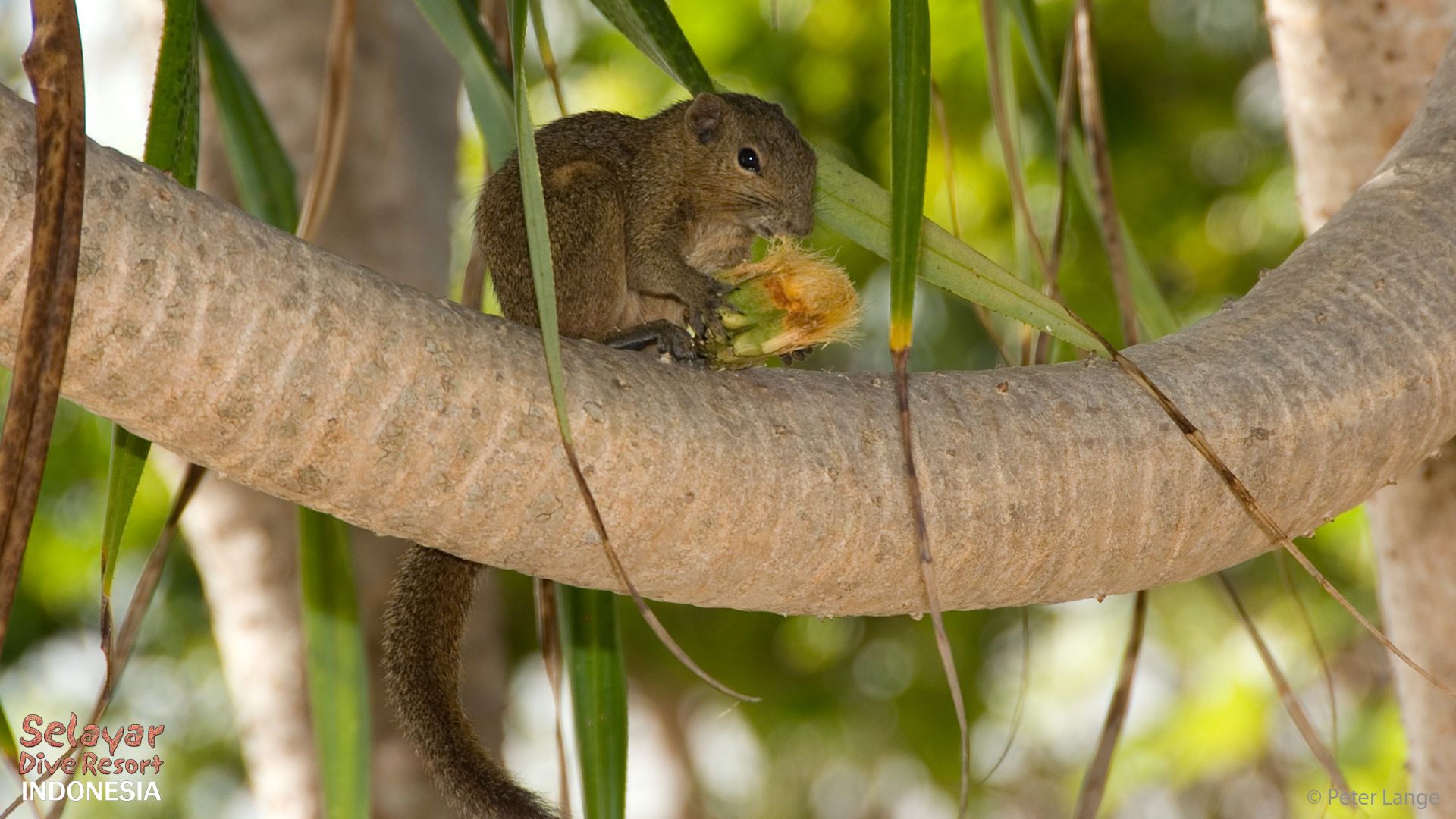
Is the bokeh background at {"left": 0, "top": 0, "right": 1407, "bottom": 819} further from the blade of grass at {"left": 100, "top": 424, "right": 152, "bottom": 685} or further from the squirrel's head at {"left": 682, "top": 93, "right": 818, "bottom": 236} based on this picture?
the blade of grass at {"left": 100, "top": 424, "right": 152, "bottom": 685}

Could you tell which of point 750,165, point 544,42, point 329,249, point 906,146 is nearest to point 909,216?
point 906,146

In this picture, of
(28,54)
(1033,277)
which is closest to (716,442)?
(28,54)

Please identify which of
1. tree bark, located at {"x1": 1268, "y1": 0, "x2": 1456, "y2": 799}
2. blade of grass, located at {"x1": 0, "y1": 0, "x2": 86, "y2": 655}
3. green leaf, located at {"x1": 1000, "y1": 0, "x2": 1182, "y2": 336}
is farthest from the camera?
tree bark, located at {"x1": 1268, "y1": 0, "x2": 1456, "y2": 799}

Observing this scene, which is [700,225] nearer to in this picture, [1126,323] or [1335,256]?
[1126,323]

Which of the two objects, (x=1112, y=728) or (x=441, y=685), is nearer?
(x=441, y=685)

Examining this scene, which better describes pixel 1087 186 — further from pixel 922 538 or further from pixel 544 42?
pixel 922 538

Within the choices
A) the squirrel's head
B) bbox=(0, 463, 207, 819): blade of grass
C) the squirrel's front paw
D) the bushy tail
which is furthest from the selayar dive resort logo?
the squirrel's head
